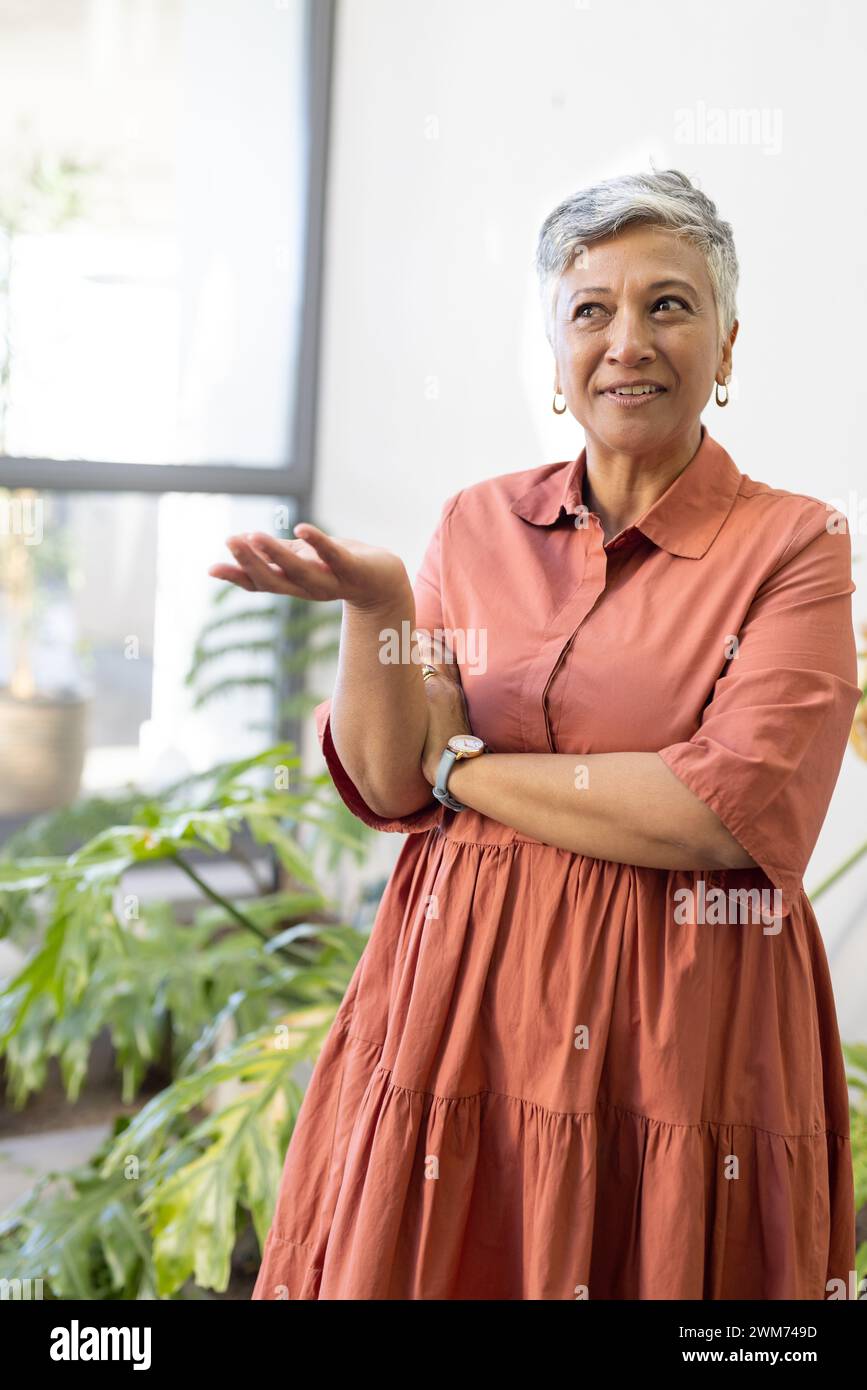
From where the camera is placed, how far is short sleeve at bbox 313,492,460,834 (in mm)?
1274

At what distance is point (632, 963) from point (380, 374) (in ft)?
8.28

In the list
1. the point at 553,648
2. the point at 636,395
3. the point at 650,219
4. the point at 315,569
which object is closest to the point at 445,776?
the point at 553,648

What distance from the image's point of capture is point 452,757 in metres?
1.20

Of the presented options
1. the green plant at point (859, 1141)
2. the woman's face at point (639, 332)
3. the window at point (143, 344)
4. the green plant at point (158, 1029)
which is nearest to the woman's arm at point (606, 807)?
the woman's face at point (639, 332)

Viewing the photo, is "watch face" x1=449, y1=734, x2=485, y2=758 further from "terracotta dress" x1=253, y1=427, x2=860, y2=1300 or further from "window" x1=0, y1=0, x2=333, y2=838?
"window" x1=0, y1=0, x2=333, y2=838

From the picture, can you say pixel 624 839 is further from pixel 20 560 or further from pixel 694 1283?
pixel 20 560

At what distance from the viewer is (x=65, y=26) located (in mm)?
3396

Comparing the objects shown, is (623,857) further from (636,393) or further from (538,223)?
(538,223)

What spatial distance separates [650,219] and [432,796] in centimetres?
57

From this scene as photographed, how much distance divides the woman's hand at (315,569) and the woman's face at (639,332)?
0.26 metres

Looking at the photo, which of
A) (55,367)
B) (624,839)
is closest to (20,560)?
(55,367)

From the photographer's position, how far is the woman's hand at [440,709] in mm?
1231

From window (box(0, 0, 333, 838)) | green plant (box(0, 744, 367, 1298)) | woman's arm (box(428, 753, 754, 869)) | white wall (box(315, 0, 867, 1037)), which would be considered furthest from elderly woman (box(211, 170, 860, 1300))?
window (box(0, 0, 333, 838))
